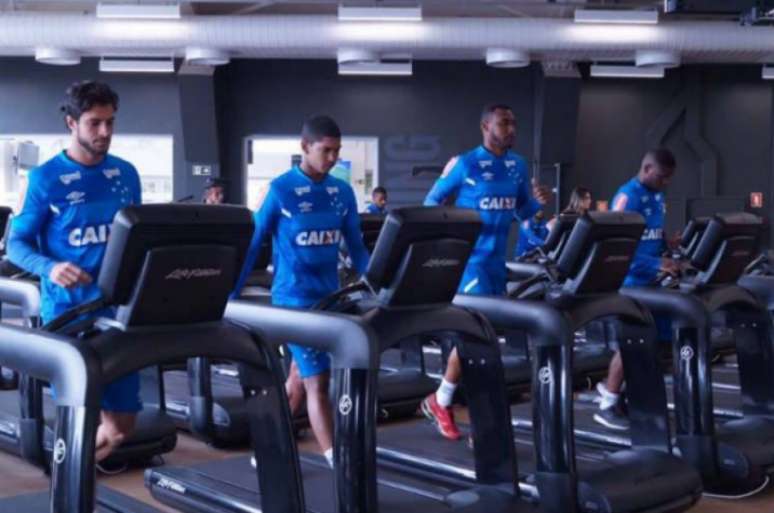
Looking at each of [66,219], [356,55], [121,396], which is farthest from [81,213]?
[356,55]

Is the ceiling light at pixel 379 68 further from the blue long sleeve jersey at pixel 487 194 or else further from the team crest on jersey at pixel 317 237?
the team crest on jersey at pixel 317 237

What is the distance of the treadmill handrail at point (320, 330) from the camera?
2.93 metres

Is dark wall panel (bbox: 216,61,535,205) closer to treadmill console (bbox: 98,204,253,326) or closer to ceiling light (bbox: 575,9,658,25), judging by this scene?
ceiling light (bbox: 575,9,658,25)

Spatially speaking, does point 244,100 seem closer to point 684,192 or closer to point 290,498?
point 684,192

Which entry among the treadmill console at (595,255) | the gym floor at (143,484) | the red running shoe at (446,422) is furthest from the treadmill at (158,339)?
the red running shoe at (446,422)

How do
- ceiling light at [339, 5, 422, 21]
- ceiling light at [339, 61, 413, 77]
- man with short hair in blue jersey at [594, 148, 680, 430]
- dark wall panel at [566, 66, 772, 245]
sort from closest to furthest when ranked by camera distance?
1. man with short hair in blue jersey at [594, 148, 680, 430]
2. ceiling light at [339, 5, 422, 21]
3. ceiling light at [339, 61, 413, 77]
4. dark wall panel at [566, 66, 772, 245]

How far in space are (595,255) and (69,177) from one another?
2.00 metres


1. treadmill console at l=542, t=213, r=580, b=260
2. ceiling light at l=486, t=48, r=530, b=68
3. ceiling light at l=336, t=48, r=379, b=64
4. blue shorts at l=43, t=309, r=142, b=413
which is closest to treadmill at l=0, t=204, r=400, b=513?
blue shorts at l=43, t=309, r=142, b=413

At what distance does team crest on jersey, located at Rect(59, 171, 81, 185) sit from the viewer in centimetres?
332

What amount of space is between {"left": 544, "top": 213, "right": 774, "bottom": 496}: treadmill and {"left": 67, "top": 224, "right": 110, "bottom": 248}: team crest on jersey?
2296mm

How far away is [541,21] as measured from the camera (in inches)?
408

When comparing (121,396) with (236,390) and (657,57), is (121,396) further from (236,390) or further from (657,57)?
(657,57)

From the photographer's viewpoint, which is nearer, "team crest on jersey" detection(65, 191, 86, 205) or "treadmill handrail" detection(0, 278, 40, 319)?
"team crest on jersey" detection(65, 191, 86, 205)

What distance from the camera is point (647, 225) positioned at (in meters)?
5.02
